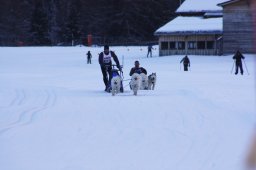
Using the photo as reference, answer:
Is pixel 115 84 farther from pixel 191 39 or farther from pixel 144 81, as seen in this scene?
pixel 191 39

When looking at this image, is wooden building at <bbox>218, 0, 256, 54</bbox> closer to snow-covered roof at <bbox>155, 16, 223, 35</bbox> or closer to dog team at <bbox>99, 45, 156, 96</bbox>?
snow-covered roof at <bbox>155, 16, 223, 35</bbox>

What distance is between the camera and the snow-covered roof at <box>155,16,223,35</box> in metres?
55.9

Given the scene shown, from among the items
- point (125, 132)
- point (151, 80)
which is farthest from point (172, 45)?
point (125, 132)

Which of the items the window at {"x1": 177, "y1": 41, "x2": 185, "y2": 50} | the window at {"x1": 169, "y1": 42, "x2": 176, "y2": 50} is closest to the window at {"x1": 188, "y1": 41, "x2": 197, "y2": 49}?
the window at {"x1": 177, "y1": 41, "x2": 185, "y2": 50}

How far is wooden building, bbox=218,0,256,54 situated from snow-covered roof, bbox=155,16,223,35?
1.27 m

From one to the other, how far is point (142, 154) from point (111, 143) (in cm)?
96

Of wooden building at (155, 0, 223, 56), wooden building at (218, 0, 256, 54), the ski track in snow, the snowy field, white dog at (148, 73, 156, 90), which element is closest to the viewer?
the snowy field

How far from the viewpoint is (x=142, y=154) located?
6.97 m

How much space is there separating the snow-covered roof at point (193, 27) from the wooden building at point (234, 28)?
1.27m

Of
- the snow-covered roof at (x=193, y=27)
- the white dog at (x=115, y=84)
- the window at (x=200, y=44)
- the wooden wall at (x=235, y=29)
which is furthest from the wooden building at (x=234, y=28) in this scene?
the white dog at (x=115, y=84)

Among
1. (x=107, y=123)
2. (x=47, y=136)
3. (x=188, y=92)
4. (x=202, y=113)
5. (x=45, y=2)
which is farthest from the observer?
(x=45, y=2)

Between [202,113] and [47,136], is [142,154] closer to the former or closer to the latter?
[47,136]

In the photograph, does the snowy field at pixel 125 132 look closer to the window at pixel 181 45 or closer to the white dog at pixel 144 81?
the white dog at pixel 144 81

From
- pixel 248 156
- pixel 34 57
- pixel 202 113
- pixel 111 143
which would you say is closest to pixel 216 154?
pixel 111 143
